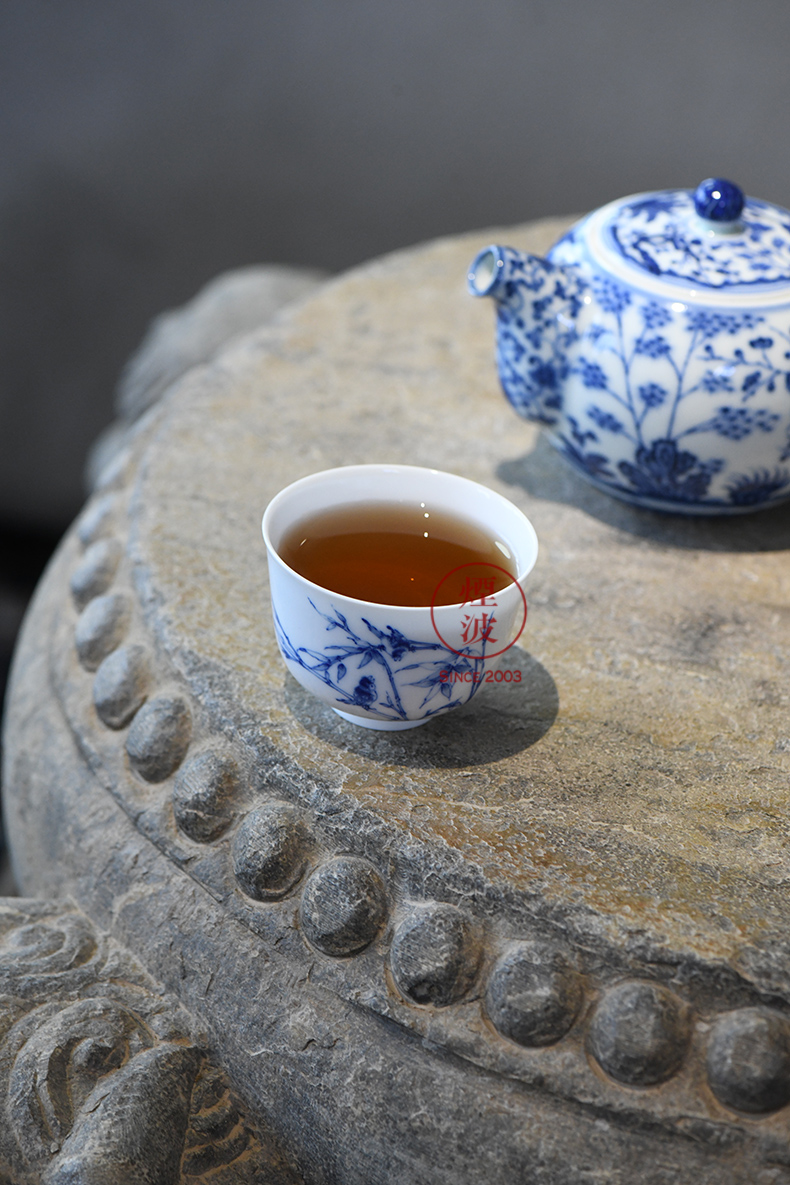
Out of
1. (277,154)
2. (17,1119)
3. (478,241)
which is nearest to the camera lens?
(17,1119)

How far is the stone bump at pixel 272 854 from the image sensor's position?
0.69 meters

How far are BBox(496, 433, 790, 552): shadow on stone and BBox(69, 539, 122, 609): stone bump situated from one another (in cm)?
38

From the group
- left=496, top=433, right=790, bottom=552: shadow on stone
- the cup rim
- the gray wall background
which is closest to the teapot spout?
left=496, top=433, right=790, bottom=552: shadow on stone

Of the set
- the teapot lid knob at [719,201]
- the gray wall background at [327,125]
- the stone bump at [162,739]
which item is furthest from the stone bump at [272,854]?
the gray wall background at [327,125]

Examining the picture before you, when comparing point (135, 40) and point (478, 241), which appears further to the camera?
point (135, 40)

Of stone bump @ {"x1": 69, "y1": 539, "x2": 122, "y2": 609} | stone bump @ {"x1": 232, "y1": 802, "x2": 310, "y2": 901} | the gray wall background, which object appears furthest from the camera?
the gray wall background

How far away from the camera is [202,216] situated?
7.80ft

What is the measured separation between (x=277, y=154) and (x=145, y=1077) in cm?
205

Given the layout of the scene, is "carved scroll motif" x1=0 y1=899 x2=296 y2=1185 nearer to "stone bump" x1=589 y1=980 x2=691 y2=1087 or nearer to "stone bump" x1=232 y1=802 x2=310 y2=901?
"stone bump" x1=232 y1=802 x2=310 y2=901

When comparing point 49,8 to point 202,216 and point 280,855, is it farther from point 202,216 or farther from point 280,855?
point 280,855

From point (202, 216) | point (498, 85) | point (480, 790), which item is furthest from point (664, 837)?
point (202, 216)

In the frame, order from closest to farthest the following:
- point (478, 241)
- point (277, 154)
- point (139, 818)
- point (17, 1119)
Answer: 1. point (17, 1119)
2. point (139, 818)
3. point (478, 241)
4. point (277, 154)

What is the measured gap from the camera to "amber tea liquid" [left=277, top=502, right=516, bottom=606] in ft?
2.23

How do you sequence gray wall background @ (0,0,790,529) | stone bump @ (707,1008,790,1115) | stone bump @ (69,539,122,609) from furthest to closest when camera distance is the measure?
1. gray wall background @ (0,0,790,529)
2. stone bump @ (69,539,122,609)
3. stone bump @ (707,1008,790,1115)
